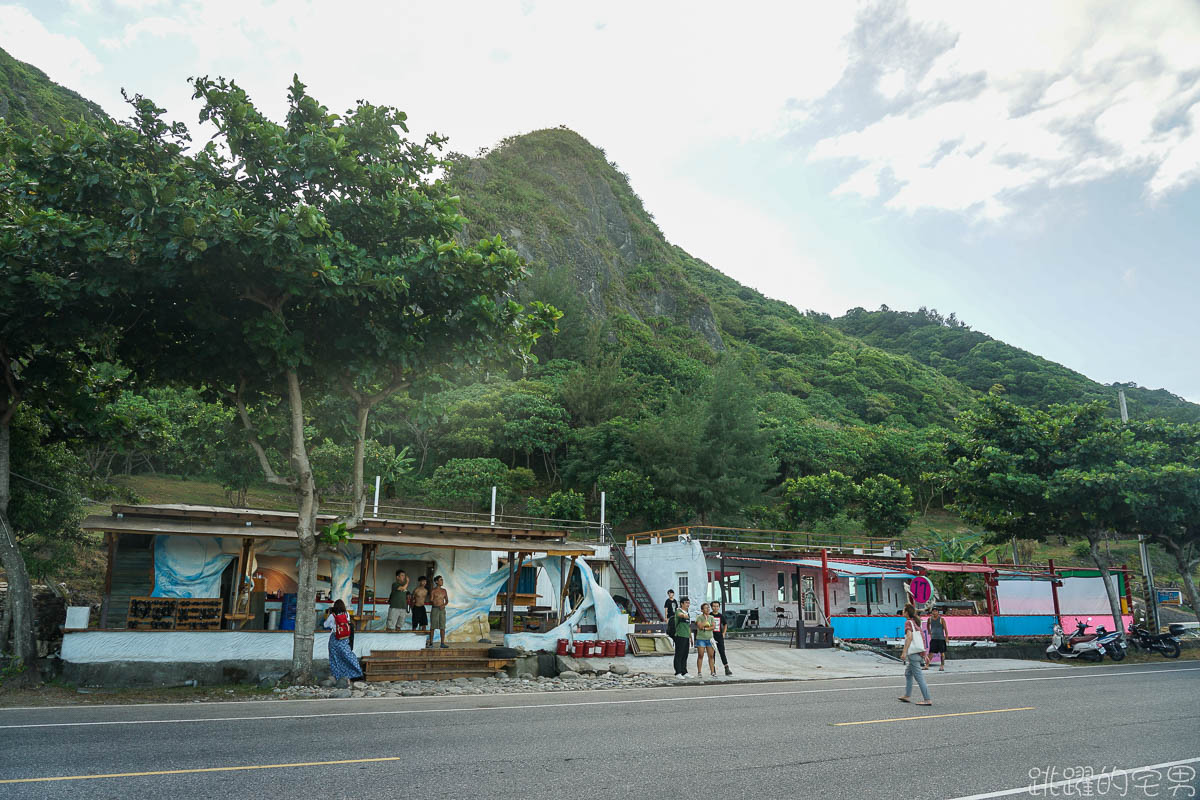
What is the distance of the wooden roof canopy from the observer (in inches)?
581

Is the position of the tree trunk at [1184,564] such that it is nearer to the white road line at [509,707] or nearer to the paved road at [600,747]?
the white road line at [509,707]

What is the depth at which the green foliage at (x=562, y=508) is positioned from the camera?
37812 millimetres

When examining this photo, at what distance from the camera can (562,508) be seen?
37812 mm

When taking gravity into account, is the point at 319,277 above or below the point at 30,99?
below

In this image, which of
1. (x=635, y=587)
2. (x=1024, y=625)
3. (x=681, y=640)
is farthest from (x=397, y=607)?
(x=1024, y=625)

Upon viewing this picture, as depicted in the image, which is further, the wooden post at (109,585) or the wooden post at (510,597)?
the wooden post at (510,597)

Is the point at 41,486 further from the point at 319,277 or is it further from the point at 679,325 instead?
the point at 679,325

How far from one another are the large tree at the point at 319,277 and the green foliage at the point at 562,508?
2331 centimetres

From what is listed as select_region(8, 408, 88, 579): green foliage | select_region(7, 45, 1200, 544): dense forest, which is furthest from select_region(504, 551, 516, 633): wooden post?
select_region(8, 408, 88, 579): green foliage

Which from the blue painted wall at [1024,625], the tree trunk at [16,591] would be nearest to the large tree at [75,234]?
the tree trunk at [16,591]

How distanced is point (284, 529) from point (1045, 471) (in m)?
22.7

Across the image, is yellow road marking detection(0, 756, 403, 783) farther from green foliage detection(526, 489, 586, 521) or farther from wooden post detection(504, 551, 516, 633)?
green foliage detection(526, 489, 586, 521)

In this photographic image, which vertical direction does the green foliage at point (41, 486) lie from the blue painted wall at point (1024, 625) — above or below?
above

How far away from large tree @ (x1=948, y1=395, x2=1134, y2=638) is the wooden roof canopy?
13.9 m
